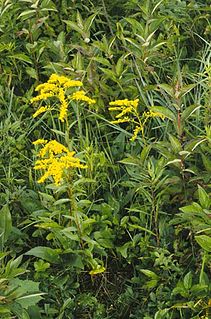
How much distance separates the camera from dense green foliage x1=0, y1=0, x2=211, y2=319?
2.34 metres

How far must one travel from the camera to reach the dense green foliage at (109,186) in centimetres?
234

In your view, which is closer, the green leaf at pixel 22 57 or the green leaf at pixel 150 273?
the green leaf at pixel 150 273

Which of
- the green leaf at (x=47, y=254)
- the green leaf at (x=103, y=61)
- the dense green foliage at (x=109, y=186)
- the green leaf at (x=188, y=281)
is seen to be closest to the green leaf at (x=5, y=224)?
the dense green foliage at (x=109, y=186)

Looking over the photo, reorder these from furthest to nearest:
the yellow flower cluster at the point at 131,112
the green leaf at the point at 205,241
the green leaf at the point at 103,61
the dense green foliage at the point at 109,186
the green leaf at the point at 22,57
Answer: the green leaf at the point at 22,57
the green leaf at the point at 103,61
the yellow flower cluster at the point at 131,112
the dense green foliage at the point at 109,186
the green leaf at the point at 205,241

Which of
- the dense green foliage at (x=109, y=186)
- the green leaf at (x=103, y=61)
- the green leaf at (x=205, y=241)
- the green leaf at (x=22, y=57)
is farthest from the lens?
the green leaf at (x=22, y=57)

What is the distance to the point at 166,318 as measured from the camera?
2.25 metres

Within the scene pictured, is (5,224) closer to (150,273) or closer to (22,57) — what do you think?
(150,273)

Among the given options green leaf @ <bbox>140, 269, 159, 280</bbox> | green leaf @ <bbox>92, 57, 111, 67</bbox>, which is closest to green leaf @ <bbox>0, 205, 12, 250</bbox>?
green leaf @ <bbox>140, 269, 159, 280</bbox>

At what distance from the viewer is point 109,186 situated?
2752 millimetres

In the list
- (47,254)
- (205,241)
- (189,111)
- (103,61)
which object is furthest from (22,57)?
(205,241)

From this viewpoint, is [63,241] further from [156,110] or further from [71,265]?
[156,110]

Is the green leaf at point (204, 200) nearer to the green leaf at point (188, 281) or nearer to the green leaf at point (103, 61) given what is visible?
the green leaf at point (188, 281)

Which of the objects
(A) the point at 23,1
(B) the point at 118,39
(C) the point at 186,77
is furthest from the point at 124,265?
(A) the point at 23,1

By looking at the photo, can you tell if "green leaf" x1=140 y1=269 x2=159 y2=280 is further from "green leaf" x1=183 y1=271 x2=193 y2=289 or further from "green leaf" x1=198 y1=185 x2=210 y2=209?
"green leaf" x1=198 y1=185 x2=210 y2=209
